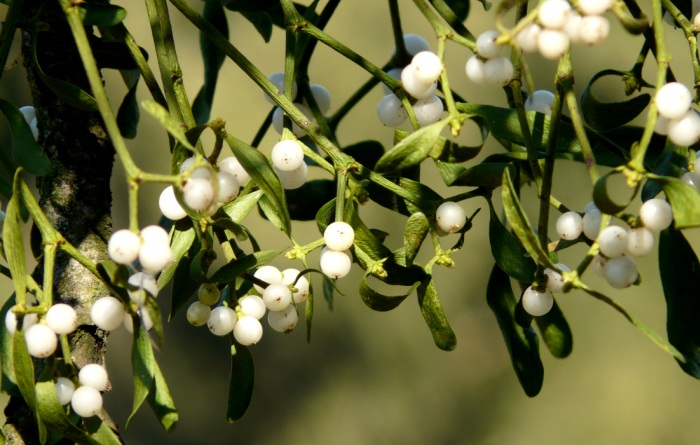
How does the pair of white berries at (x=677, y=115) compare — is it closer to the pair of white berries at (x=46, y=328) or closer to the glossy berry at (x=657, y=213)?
the glossy berry at (x=657, y=213)

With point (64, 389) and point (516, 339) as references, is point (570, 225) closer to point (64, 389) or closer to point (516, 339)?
point (516, 339)

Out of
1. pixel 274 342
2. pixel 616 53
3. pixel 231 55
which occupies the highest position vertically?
pixel 231 55

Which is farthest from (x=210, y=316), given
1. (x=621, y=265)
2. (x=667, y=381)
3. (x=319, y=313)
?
(x=667, y=381)

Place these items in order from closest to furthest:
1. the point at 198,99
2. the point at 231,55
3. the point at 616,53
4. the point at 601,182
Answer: the point at 601,182
the point at 231,55
the point at 198,99
the point at 616,53

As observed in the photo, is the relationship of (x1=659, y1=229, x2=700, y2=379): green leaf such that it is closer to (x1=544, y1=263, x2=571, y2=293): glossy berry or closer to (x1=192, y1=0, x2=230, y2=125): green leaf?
(x1=544, y1=263, x2=571, y2=293): glossy berry

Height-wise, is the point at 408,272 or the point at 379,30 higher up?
the point at 408,272

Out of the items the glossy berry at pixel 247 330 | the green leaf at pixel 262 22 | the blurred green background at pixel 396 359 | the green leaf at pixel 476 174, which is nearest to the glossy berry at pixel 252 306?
the glossy berry at pixel 247 330

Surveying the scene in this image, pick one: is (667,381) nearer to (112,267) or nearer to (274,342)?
(274,342)
